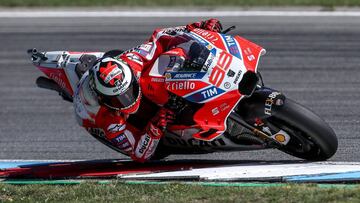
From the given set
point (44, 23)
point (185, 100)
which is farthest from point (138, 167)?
point (44, 23)

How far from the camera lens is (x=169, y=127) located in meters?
7.71

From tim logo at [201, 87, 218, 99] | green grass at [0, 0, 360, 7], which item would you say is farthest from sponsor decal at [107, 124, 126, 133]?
green grass at [0, 0, 360, 7]

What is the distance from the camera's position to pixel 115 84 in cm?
741

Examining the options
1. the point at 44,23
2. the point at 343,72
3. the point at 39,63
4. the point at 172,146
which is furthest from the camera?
the point at 44,23

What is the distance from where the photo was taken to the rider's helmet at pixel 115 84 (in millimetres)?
7426

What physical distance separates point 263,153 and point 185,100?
1549 millimetres

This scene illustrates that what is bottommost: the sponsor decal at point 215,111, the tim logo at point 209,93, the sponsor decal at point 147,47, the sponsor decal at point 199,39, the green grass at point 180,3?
the green grass at point 180,3

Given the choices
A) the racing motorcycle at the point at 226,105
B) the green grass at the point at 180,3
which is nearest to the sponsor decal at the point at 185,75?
the racing motorcycle at the point at 226,105

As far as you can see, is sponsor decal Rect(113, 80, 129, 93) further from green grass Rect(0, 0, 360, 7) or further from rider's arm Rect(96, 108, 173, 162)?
green grass Rect(0, 0, 360, 7)

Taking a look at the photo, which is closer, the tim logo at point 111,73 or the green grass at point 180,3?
the tim logo at point 111,73

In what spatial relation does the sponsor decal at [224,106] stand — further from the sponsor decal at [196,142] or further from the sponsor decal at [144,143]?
the sponsor decal at [144,143]

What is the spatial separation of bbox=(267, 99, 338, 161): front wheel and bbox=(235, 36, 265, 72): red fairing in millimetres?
431

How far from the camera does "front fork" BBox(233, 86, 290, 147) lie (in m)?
7.38

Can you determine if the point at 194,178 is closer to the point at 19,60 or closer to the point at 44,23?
the point at 19,60
